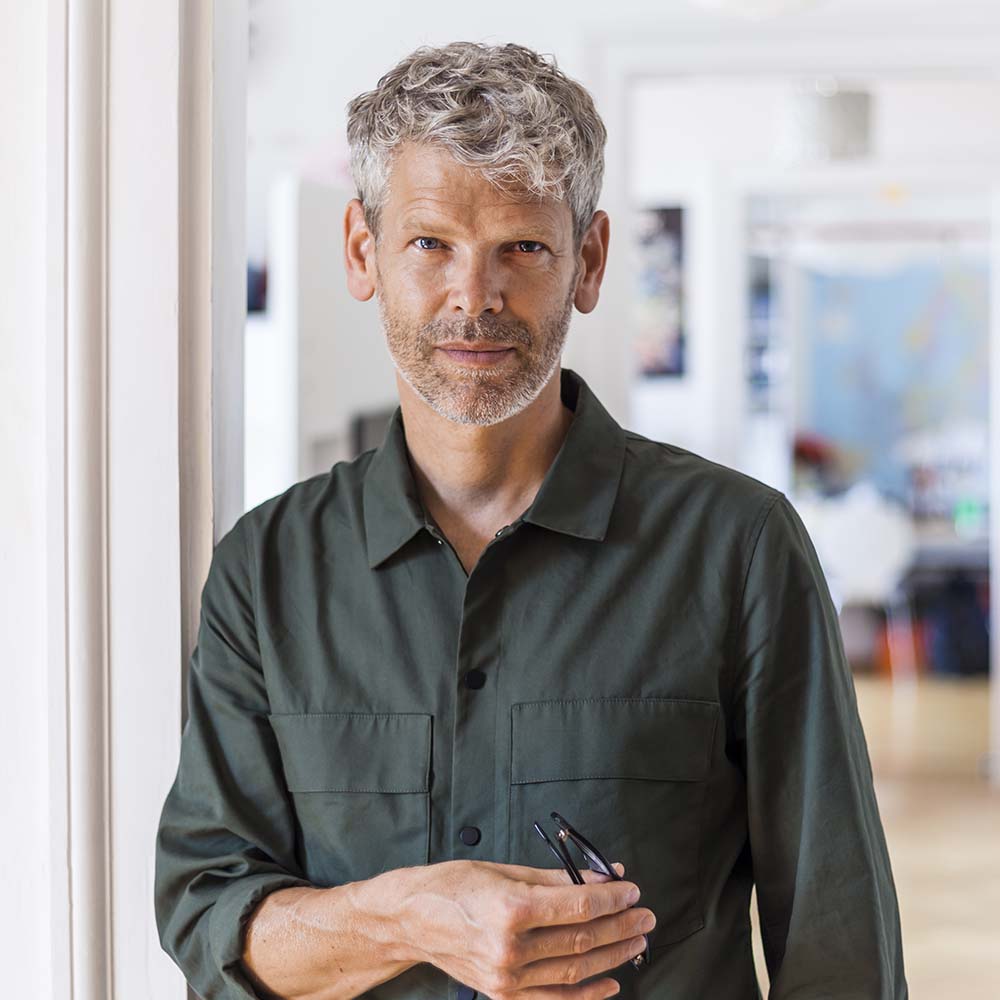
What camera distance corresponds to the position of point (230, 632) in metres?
1.23

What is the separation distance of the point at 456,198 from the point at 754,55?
5.59 feet

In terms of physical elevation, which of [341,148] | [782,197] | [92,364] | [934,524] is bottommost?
[934,524]

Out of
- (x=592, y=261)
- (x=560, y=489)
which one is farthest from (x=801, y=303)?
(x=560, y=489)

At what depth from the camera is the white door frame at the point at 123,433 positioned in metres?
1.24

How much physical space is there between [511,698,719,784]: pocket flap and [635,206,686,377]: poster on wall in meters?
5.32

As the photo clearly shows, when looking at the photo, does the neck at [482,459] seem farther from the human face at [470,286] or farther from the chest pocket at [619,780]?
the chest pocket at [619,780]

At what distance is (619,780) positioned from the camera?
3.72ft

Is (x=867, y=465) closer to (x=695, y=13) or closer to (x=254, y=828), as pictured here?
(x=695, y=13)

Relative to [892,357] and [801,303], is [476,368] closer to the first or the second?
[801,303]

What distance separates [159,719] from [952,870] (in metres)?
4.01

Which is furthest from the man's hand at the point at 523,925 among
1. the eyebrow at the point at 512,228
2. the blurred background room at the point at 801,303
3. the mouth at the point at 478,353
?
the blurred background room at the point at 801,303

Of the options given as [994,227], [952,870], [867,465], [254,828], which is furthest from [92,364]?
[867,465]

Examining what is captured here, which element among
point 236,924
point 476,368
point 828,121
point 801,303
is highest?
point 828,121

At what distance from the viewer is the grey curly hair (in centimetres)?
112
